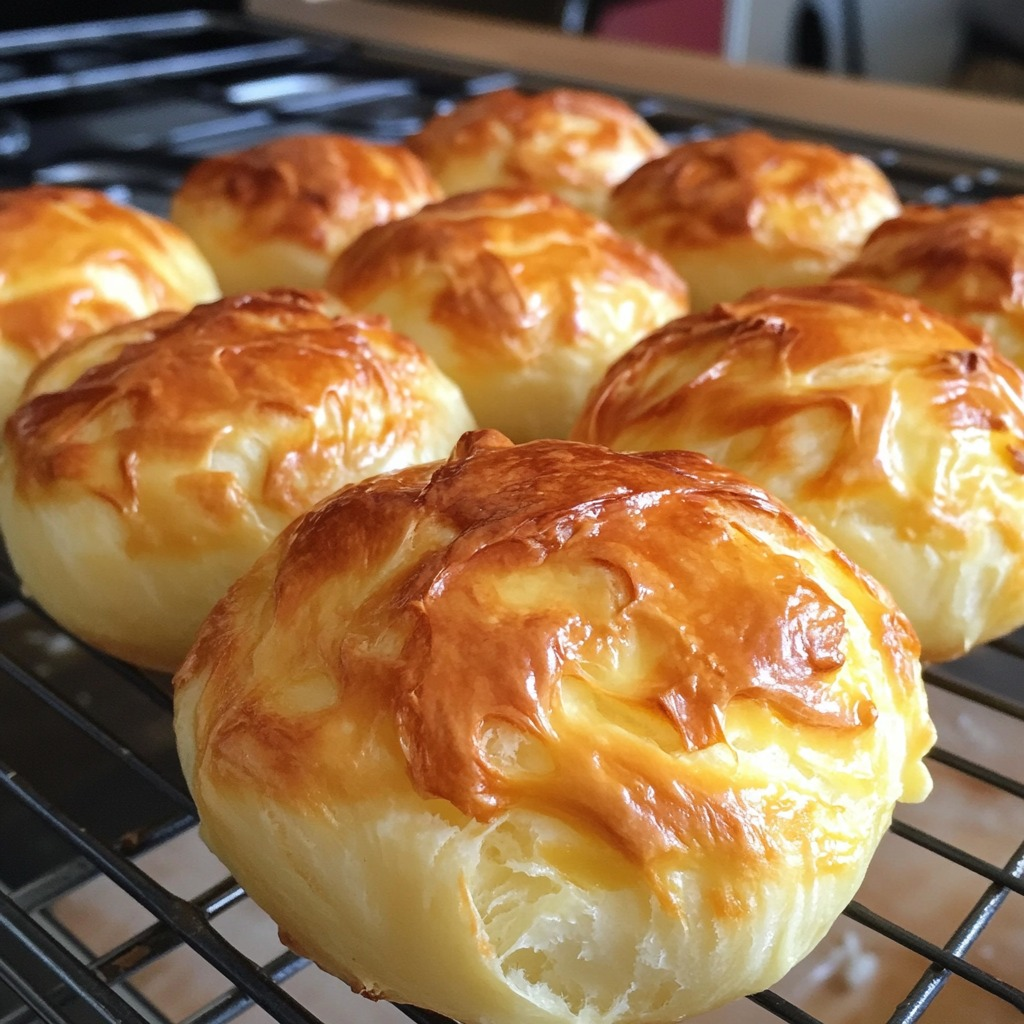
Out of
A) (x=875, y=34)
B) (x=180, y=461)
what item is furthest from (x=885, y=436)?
(x=875, y=34)

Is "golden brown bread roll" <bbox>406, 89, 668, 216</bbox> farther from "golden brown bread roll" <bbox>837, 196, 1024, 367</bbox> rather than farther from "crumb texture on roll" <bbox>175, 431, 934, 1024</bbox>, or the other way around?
"crumb texture on roll" <bbox>175, 431, 934, 1024</bbox>

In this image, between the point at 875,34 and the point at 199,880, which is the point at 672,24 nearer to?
the point at 875,34

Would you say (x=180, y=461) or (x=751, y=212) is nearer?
(x=180, y=461)

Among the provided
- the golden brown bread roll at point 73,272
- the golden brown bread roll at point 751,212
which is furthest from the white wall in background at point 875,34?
the golden brown bread roll at point 73,272

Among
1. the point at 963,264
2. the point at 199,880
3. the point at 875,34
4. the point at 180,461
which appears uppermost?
the point at 963,264

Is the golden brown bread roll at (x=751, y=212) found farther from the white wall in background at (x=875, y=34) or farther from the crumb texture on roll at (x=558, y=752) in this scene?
the white wall in background at (x=875, y=34)

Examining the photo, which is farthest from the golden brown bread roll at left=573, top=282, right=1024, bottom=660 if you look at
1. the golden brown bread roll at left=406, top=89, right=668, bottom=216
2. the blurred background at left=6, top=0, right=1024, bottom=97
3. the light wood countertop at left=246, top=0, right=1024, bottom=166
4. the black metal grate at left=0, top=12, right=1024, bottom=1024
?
the blurred background at left=6, top=0, right=1024, bottom=97
